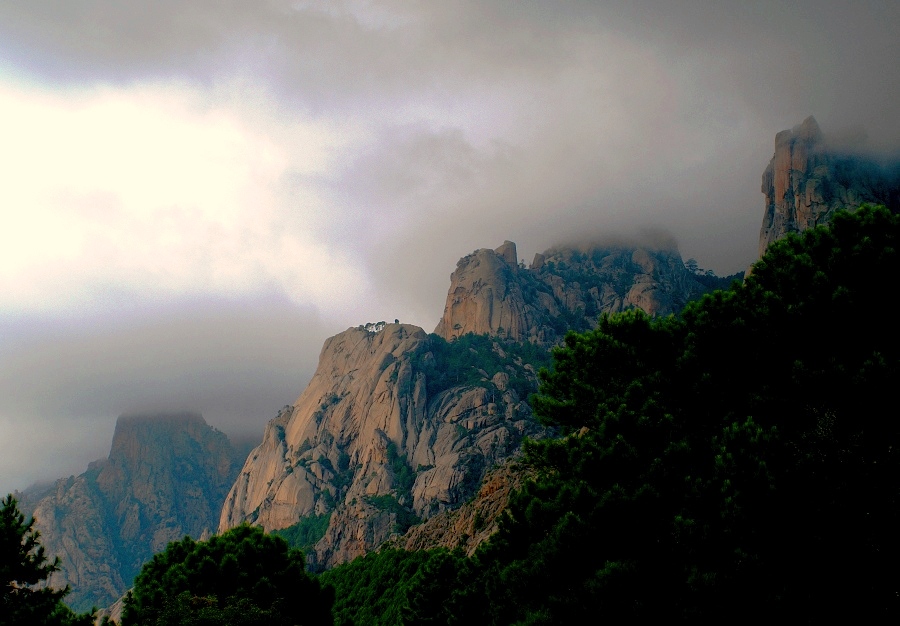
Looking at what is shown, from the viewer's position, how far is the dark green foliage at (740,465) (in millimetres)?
19125

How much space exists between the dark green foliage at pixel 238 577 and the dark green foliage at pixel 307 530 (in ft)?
342

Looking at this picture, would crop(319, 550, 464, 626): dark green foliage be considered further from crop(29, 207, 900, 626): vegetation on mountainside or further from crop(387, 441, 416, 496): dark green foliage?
crop(387, 441, 416, 496): dark green foliage

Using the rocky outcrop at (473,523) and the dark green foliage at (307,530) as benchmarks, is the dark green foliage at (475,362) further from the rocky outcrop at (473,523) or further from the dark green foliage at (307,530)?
the rocky outcrop at (473,523)

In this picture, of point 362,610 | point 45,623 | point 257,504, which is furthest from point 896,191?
point 257,504

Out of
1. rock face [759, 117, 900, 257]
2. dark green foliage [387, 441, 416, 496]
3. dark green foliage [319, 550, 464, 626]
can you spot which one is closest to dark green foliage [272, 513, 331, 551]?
dark green foliage [387, 441, 416, 496]

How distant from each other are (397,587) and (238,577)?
3598cm

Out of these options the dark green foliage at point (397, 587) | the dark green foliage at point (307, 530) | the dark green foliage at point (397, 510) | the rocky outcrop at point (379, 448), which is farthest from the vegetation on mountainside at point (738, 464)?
the dark green foliage at point (307, 530)

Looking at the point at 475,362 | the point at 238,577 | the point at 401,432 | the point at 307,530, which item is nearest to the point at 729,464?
the point at 238,577

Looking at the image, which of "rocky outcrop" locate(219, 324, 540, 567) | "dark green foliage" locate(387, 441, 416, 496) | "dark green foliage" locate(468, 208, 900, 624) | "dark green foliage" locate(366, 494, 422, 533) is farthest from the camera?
"dark green foliage" locate(387, 441, 416, 496)

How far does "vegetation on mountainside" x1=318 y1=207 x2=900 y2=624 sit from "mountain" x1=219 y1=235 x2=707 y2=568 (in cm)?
10163

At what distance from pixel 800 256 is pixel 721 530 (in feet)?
37.4

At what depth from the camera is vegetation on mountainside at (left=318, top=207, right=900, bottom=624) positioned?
1914cm

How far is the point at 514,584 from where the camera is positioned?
25750 mm

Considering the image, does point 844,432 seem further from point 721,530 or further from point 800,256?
point 800,256
